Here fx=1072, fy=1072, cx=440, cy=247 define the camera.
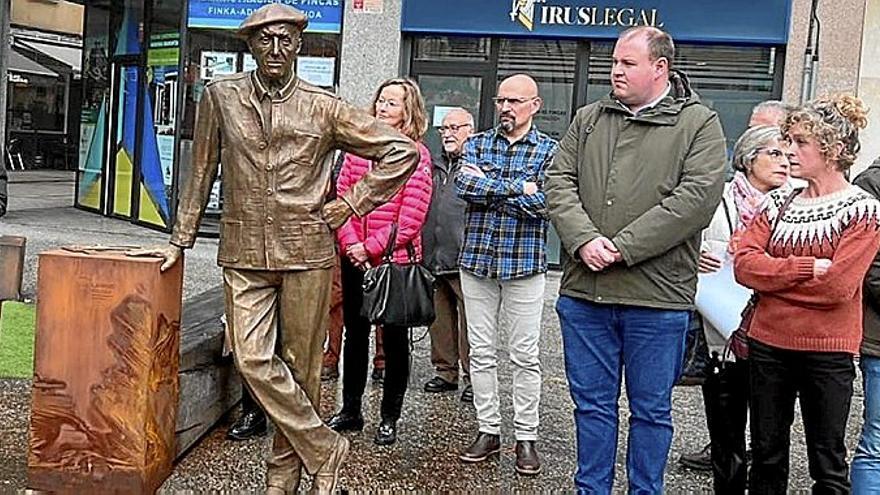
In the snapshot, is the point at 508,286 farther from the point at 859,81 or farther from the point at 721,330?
the point at 859,81

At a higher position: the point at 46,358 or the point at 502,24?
the point at 502,24

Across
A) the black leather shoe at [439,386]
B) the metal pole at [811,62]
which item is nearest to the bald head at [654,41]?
A: the black leather shoe at [439,386]

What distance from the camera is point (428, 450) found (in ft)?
17.6

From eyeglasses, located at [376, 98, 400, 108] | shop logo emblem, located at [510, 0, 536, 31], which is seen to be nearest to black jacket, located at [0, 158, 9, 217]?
eyeglasses, located at [376, 98, 400, 108]

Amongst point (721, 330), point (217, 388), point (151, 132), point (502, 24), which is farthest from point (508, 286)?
point (151, 132)

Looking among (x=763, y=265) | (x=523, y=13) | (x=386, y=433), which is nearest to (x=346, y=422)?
(x=386, y=433)

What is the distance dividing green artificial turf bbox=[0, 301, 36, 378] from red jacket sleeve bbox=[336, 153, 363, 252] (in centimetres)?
187

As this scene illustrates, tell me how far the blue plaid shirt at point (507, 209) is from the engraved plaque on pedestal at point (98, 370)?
4.68 feet

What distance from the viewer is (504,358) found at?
7.72 metres

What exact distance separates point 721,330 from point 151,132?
33.7 feet

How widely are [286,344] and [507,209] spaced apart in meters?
1.39

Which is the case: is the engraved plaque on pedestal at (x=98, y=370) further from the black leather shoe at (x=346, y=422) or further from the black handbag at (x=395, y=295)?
the black leather shoe at (x=346, y=422)

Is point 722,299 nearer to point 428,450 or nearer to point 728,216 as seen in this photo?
point 728,216

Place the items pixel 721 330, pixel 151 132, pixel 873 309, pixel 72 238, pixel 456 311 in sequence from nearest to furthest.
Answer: pixel 873 309
pixel 721 330
pixel 456 311
pixel 72 238
pixel 151 132
